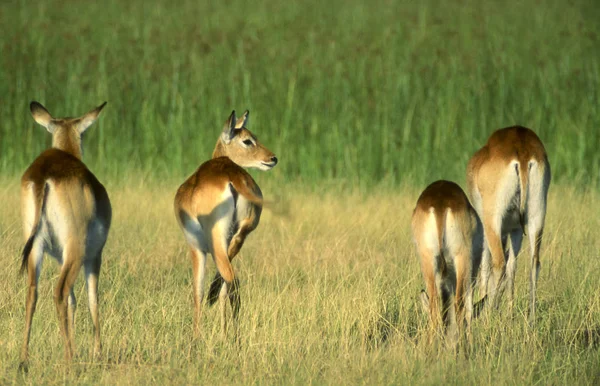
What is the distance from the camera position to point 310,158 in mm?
13703

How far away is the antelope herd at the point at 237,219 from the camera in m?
5.72

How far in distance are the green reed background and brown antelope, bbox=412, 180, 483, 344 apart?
20.8 feet

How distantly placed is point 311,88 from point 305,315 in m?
9.08

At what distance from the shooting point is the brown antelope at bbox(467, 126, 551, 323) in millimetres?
7461

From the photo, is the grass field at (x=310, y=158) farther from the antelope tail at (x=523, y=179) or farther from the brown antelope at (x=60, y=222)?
the antelope tail at (x=523, y=179)

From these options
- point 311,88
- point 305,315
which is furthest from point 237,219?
point 311,88

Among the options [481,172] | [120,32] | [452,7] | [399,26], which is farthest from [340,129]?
[452,7]

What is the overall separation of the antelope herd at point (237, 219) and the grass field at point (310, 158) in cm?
27

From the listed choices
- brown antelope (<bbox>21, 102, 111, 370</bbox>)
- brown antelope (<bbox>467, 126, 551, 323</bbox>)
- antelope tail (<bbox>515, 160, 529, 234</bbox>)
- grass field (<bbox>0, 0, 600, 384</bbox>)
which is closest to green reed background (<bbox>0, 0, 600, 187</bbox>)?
grass field (<bbox>0, 0, 600, 384</bbox>)

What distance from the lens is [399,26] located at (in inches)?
714

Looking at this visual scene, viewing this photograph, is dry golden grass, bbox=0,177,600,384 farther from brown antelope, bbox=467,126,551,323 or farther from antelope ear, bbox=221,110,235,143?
antelope ear, bbox=221,110,235,143

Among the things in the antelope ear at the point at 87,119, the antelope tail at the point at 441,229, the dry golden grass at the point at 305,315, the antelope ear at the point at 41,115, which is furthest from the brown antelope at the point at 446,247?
the antelope ear at the point at 41,115

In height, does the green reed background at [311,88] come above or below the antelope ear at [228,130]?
above

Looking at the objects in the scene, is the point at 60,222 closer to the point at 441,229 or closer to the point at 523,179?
the point at 441,229
